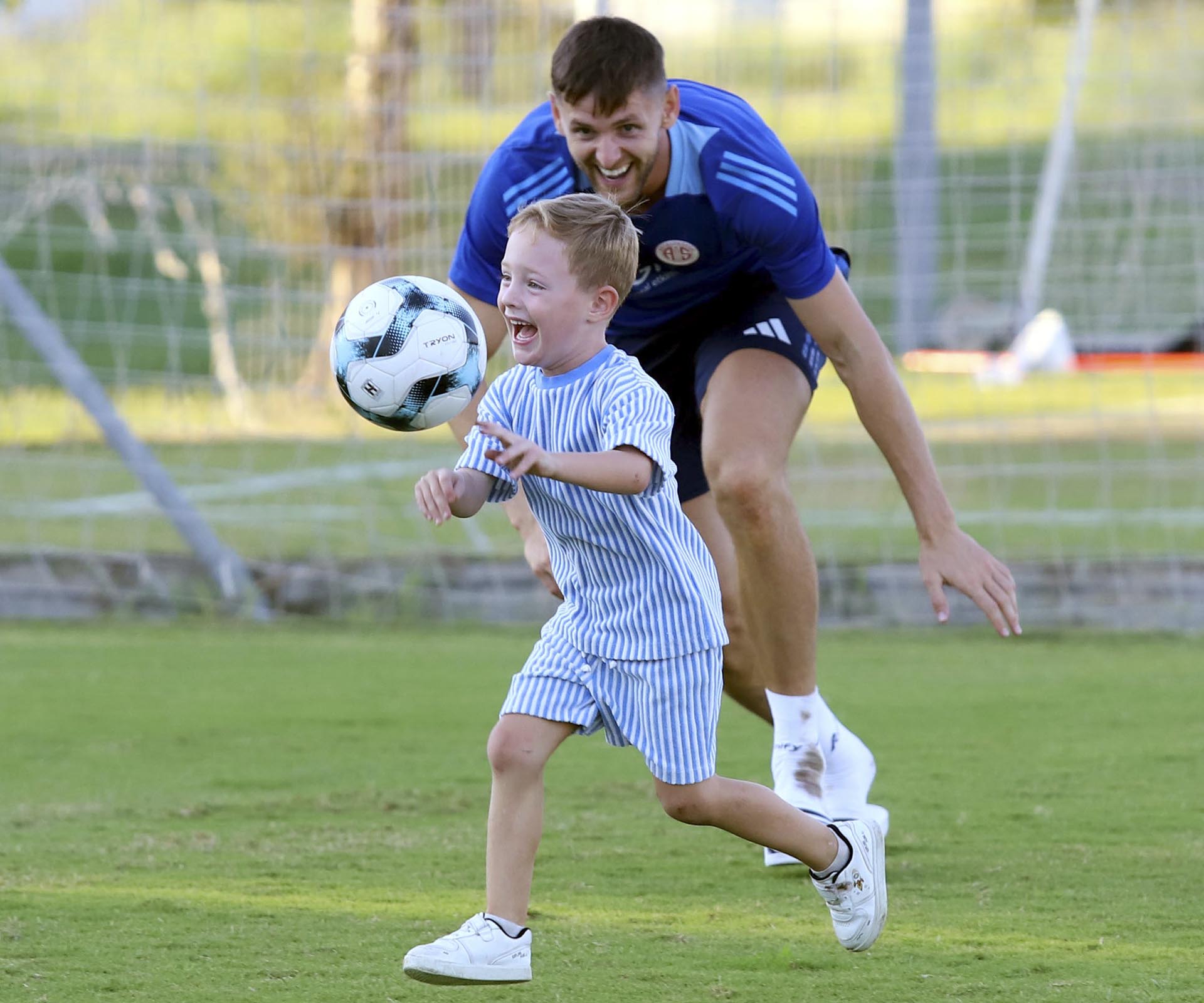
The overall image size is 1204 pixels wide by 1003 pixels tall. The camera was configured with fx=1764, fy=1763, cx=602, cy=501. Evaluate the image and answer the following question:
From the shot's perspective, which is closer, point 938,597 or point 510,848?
point 510,848

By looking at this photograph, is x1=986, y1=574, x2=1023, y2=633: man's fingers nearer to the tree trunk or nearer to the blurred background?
the blurred background

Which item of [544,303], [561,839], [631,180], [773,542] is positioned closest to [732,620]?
[773,542]

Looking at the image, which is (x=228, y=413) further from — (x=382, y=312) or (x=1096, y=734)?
(x=382, y=312)

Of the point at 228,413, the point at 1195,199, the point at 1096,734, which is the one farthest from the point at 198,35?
the point at 1096,734

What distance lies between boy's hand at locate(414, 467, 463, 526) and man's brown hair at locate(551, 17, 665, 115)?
107 cm

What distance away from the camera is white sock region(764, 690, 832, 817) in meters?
3.77

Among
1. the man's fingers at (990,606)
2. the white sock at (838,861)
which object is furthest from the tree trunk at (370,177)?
the white sock at (838,861)

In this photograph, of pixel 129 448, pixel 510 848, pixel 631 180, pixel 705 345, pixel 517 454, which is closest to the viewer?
pixel 517 454

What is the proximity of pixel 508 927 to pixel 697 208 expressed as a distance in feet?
5.56

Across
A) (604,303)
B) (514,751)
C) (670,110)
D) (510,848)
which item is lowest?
(510,848)

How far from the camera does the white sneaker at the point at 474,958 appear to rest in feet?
8.59

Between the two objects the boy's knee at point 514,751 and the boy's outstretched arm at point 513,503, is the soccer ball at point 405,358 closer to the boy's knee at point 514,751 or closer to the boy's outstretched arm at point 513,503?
the boy's outstretched arm at point 513,503

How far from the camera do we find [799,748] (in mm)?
3828

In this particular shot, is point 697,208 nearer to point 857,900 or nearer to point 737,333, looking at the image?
point 737,333
